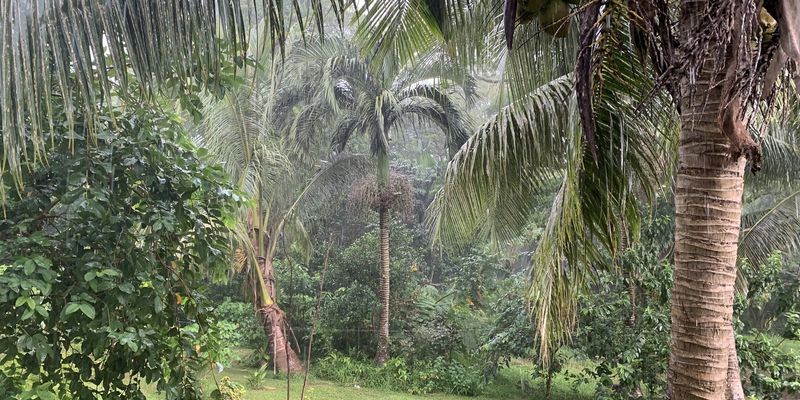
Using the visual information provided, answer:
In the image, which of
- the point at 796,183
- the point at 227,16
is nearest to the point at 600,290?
the point at 796,183

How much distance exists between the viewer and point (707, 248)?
2.25m

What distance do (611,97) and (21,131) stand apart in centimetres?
293

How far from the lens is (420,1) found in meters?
3.78

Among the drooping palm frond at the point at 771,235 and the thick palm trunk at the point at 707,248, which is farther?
the drooping palm frond at the point at 771,235

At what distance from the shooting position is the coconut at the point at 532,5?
2002 mm

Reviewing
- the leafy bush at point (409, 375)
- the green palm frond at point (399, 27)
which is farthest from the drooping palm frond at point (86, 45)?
the leafy bush at point (409, 375)

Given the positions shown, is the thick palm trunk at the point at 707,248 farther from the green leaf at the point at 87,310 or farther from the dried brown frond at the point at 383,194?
the dried brown frond at the point at 383,194

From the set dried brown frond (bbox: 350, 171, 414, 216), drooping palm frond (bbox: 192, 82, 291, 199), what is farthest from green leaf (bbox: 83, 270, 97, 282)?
dried brown frond (bbox: 350, 171, 414, 216)

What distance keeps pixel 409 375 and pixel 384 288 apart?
5.49ft

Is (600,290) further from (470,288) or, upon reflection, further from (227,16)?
(227,16)

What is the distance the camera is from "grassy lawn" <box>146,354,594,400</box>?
9.27 meters

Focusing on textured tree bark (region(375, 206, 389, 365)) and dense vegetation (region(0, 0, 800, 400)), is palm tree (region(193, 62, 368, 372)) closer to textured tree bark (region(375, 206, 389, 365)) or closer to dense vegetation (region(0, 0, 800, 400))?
dense vegetation (region(0, 0, 800, 400))

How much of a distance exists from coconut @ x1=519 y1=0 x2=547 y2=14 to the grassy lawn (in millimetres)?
7694

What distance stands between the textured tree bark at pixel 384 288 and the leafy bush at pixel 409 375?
0.30 meters
